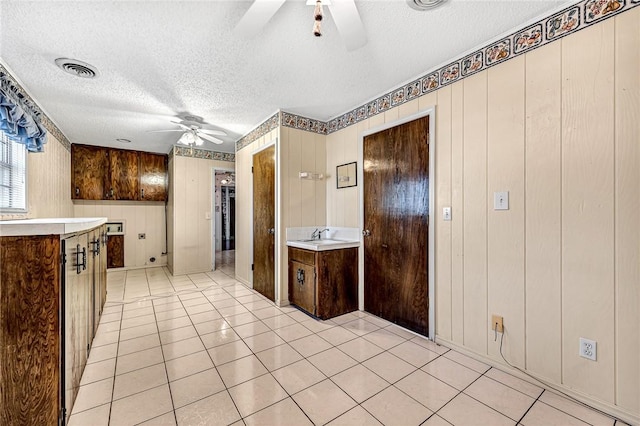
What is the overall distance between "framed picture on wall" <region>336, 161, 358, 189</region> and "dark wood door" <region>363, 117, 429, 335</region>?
20cm

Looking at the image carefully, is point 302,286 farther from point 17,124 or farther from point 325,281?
point 17,124

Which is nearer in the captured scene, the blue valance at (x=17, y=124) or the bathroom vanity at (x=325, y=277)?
the blue valance at (x=17, y=124)

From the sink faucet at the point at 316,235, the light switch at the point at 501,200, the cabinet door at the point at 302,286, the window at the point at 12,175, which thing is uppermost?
the window at the point at 12,175

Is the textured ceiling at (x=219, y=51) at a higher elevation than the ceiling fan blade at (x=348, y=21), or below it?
higher

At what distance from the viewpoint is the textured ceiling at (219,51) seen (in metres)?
1.69

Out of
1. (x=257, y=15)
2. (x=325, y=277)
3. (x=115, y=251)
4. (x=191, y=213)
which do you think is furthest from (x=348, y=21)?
(x=115, y=251)

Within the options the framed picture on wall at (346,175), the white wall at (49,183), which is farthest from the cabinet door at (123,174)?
the framed picture on wall at (346,175)

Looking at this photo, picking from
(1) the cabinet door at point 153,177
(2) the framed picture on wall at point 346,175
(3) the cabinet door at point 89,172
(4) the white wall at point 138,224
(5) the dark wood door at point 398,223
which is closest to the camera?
(5) the dark wood door at point 398,223

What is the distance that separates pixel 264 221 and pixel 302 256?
904 millimetres

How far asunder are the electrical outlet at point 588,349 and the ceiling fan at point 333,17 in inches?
89.5

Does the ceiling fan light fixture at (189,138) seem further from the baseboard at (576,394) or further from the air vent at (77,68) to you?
the baseboard at (576,394)

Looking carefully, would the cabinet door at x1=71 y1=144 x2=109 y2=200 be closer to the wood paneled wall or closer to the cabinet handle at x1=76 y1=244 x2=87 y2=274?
the cabinet handle at x1=76 y1=244 x2=87 y2=274

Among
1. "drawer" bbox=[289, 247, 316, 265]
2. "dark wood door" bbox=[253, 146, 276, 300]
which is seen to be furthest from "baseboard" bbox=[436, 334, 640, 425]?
"dark wood door" bbox=[253, 146, 276, 300]

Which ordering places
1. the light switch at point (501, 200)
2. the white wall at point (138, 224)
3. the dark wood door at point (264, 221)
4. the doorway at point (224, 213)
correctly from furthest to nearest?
the doorway at point (224, 213), the white wall at point (138, 224), the dark wood door at point (264, 221), the light switch at point (501, 200)
